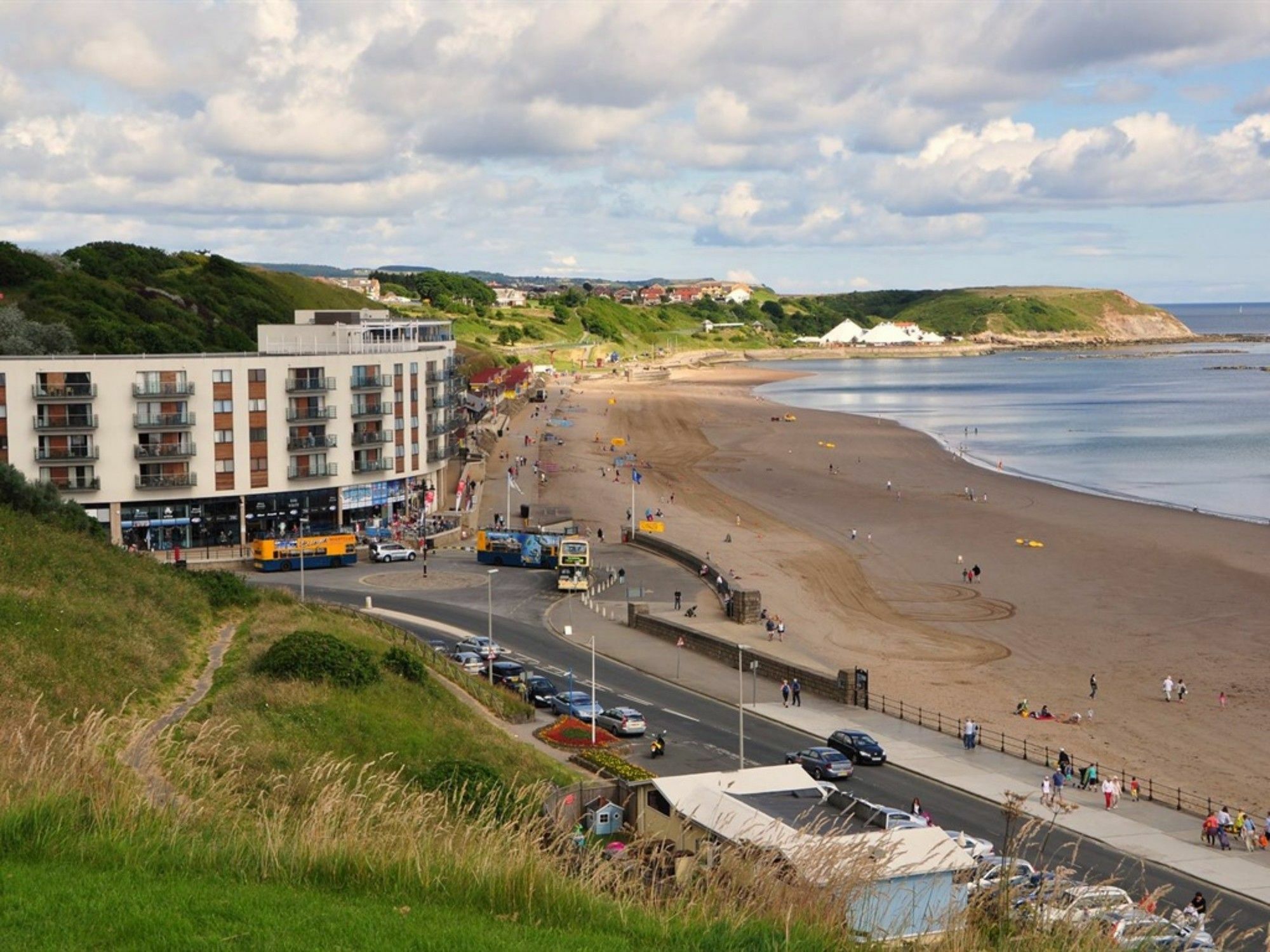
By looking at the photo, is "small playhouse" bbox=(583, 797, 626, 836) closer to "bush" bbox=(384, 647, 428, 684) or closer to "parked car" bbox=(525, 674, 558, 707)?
"bush" bbox=(384, 647, 428, 684)

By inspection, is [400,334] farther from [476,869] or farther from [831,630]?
[476,869]

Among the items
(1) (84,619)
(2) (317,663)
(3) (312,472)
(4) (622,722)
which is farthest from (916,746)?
(3) (312,472)

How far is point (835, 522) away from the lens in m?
85.2

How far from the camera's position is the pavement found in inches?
1177

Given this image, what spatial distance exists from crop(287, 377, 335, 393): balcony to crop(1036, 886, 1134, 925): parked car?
65.8m

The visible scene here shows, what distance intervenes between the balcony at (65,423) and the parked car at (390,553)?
15.5 m

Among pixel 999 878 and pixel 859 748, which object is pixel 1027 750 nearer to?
pixel 859 748

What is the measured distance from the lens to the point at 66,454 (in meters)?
67.4

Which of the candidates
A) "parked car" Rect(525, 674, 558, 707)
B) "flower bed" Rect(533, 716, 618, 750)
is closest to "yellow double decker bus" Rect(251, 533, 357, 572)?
"parked car" Rect(525, 674, 558, 707)

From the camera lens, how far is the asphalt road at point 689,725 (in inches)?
1083

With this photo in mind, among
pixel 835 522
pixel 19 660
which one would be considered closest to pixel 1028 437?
pixel 835 522

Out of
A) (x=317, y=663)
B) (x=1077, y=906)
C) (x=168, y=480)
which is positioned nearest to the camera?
(x=1077, y=906)

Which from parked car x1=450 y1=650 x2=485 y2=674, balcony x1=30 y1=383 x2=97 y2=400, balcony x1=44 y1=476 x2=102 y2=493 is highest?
balcony x1=30 y1=383 x2=97 y2=400

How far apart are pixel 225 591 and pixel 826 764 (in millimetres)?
18404
